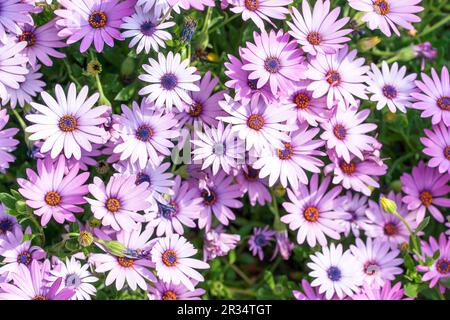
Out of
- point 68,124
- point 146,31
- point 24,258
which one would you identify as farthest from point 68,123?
point 24,258

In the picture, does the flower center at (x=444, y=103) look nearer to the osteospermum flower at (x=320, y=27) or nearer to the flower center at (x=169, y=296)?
the osteospermum flower at (x=320, y=27)

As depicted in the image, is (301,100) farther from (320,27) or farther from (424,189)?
(424,189)

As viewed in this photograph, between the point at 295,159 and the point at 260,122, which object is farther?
the point at 295,159

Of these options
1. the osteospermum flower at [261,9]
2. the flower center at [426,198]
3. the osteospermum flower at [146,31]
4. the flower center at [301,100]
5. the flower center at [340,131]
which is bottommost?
the flower center at [426,198]

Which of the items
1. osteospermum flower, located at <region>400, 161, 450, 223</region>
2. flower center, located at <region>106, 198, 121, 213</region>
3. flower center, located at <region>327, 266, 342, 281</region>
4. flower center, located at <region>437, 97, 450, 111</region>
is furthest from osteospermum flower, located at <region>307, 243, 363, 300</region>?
flower center, located at <region>106, 198, 121, 213</region>

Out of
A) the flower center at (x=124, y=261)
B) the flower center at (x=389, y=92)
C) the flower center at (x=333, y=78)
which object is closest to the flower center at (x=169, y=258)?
the flower center at (x=124, y=261)

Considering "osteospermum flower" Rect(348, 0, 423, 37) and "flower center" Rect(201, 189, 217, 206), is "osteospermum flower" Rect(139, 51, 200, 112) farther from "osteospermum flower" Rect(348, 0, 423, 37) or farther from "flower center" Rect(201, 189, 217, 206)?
"osteospermum flower" Rect(348, 0, 423, 37)

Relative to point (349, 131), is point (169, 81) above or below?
above
